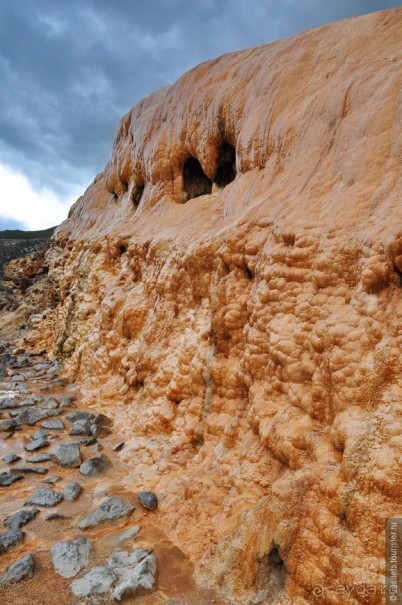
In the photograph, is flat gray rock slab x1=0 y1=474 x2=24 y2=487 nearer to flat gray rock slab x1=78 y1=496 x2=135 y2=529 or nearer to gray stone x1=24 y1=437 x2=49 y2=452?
gray stone x1=24 y1=437 x2=49 y2=452

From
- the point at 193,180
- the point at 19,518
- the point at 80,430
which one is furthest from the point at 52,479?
the point at 193,180

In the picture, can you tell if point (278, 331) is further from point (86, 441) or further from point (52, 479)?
point (86, 441)

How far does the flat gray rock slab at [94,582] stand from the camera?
2.64 m

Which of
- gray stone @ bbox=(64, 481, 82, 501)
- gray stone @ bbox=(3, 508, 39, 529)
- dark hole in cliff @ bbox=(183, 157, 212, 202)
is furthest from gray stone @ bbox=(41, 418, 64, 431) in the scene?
dark hole in cliff @ bbox=(183, 157, 212, 202)

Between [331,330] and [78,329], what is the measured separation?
7.48 metres

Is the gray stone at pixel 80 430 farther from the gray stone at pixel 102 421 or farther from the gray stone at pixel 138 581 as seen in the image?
the gray stone at pixel 138 581

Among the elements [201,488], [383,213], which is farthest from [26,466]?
[383,213]

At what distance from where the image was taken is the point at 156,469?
424 centimetres

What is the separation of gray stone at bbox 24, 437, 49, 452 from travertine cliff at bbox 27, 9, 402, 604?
1.10 metres

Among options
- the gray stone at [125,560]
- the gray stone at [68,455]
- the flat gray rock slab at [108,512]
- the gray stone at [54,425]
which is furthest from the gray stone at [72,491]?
the gray stone at [54,425]

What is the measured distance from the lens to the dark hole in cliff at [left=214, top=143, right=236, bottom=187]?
6449mm

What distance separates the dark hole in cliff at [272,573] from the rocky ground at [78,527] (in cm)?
37

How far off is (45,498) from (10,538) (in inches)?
25.0

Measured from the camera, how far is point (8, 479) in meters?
4.21
